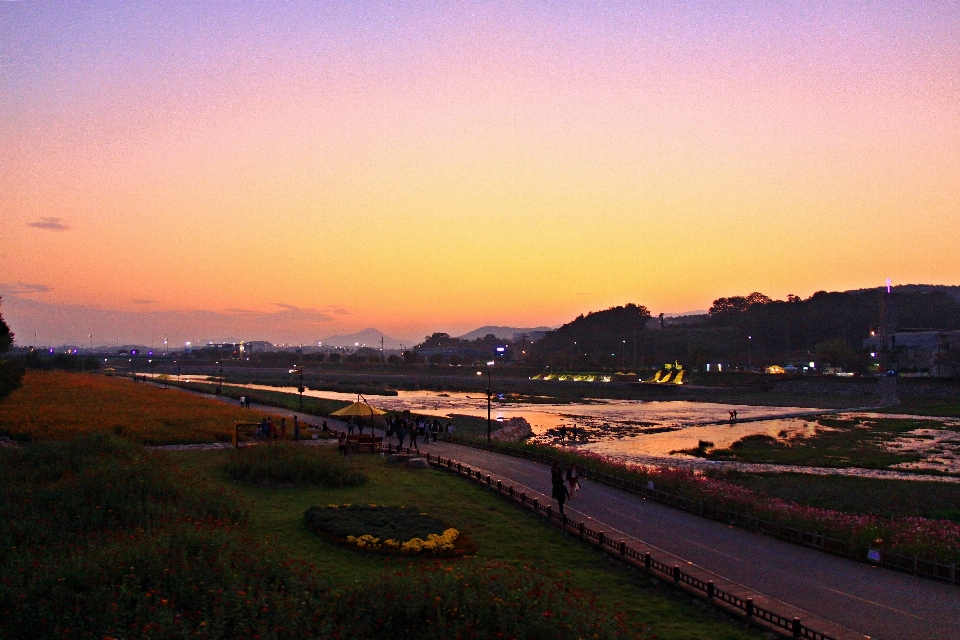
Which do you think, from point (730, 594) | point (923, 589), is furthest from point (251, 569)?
point (923, 589)

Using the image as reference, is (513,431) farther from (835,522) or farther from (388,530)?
(388,530)

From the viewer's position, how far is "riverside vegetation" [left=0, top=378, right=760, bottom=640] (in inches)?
379

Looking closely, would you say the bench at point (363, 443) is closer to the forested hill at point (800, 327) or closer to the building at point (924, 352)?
the building at point (924, 352)

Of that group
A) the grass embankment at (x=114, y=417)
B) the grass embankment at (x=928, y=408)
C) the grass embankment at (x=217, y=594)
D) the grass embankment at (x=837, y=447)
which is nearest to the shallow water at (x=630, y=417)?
the grass embankment at (x=837, y=447)

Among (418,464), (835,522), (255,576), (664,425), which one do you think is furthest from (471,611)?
(664,425)

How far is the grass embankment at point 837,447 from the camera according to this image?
40312 mm

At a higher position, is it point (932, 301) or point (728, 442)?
point (932, 301)

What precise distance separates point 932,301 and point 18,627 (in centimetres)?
21502

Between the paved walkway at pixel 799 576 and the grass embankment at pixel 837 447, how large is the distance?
2203 centimetres

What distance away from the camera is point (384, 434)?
43.7 meters

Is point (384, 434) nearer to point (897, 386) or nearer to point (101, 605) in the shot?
point (101, 605)

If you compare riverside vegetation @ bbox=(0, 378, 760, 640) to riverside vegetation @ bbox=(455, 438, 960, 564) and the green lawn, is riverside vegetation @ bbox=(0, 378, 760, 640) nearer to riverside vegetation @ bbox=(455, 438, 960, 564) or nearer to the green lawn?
the green lawn

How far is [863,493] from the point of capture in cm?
2925

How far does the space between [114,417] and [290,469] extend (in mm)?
21284
